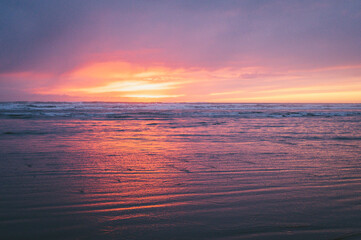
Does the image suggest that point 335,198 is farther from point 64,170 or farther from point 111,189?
point 64,170

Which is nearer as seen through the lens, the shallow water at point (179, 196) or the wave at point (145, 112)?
the shallow water at point (179, 196)

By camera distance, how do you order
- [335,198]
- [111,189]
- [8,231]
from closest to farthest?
1. [8,231]
2. [335,198]
3. [111,189]

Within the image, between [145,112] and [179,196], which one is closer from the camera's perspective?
[179,196]

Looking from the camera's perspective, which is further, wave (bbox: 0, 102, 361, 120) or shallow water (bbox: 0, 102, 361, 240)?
wave (bbox: 0, 102, 361, 120)

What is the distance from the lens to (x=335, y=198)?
10.3 feet

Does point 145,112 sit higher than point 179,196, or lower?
higher

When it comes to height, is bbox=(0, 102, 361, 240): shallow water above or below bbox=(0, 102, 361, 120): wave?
below

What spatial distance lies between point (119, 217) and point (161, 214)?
1.43 feet

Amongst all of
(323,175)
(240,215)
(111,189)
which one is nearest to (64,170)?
(111,189)

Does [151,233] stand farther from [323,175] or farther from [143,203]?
[323,175]

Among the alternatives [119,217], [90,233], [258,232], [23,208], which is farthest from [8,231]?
[258,232]

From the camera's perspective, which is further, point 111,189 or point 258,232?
point 111,189

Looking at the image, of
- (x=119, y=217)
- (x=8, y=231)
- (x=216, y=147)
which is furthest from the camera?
(x=216, y=147)

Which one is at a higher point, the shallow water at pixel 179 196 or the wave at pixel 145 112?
the wave at pixel 145 112
